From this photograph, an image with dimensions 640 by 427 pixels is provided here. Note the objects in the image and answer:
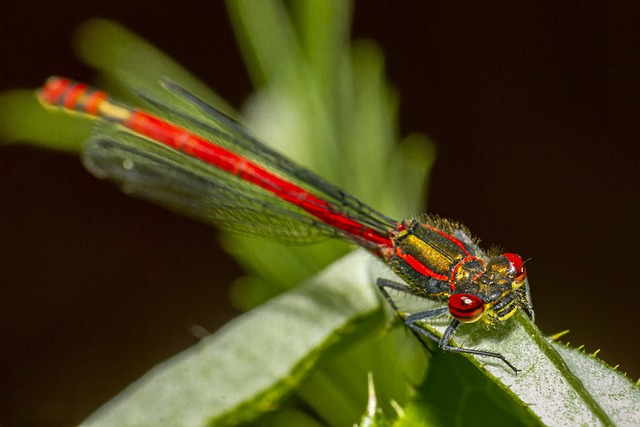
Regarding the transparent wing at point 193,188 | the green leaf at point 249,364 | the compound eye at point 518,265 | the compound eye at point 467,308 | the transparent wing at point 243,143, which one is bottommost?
the green leaf at point 249,364

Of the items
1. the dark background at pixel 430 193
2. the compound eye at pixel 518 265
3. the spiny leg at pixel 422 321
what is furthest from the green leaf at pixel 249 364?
the dark background at pixel 430 193

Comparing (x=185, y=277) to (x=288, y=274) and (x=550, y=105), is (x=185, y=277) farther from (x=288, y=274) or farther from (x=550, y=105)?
(x=550, y=105)


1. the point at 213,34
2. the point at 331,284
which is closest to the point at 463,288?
the point at 331,284

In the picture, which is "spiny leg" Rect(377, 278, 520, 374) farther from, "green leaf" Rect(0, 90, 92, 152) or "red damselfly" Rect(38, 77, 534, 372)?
"green leaf" Rect(0, 90, 92, 152)

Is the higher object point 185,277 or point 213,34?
point 213,34

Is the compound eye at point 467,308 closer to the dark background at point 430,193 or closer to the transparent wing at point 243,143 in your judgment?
the transparent wing at point 243,143

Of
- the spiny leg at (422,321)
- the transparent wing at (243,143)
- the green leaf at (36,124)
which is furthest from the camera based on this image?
the green leaf at (36,124)

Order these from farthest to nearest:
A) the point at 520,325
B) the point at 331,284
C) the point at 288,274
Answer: the point at 288,274, the point at 331,284, the point at 520,325
